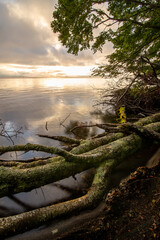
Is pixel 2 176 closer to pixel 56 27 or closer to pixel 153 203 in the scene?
pixel 153 203

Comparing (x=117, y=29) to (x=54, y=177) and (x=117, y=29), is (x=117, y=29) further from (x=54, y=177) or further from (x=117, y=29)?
(x=54, y=177)

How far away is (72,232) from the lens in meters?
1.66

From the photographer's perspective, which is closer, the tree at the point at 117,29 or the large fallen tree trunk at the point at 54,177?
the large fallen tree trunk at the point at 54,177

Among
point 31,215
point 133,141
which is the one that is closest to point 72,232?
point 31,215

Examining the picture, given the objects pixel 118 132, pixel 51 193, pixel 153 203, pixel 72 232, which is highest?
pixel 118 132

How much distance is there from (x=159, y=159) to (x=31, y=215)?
11.1 ft

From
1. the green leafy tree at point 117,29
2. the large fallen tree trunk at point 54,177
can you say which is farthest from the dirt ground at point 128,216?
the green leafy tree at point 117,29

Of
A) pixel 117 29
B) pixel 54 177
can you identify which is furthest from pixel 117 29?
pixel 54 177

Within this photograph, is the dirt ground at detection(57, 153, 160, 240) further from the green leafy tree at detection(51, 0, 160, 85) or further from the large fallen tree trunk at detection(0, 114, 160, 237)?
the green leafy tree at detection(51, 0, 160, 85)

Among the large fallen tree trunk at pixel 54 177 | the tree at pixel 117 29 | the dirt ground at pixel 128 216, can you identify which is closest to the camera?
the dirt ground at pixel 128 216

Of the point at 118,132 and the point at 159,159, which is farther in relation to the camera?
the point at 118,132

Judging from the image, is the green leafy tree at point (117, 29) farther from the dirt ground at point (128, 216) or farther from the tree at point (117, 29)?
the dirt ground at point (128, 216)

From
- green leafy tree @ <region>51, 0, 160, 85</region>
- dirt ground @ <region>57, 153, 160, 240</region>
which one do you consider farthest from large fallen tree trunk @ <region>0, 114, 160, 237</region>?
green leafy tree @ <region>51, 0, 160, 85</region>

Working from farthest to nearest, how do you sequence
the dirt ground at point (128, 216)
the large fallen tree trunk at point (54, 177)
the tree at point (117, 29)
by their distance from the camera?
1. the tree at point (117, 29)
2. the large fallen tree trunk at point (54, 177)
3. the dirt ground at point (128, 216)
